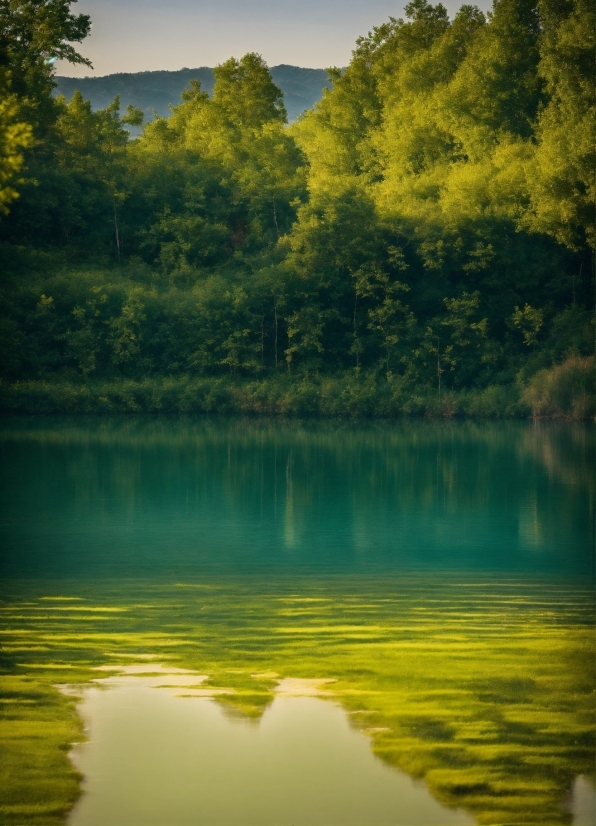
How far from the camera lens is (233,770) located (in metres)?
5.34

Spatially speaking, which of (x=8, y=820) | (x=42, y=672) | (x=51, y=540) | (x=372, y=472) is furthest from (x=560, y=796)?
(x=372, y=472)

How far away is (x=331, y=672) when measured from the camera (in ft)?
22.5

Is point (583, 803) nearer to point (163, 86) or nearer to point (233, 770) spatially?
point (233, 770)

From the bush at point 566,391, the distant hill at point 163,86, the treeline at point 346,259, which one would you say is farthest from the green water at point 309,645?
the distant hill at point 163,86

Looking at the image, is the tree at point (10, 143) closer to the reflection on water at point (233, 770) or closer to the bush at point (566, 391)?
the reflection on water at point (233, 770)

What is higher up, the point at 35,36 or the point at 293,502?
the point at 35,36

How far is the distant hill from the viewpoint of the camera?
58938 millimetres

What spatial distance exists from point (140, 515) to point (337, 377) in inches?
892

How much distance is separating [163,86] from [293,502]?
5183 centimetres

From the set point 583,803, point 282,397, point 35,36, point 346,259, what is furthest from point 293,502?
point 35,36

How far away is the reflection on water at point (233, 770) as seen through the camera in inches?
192

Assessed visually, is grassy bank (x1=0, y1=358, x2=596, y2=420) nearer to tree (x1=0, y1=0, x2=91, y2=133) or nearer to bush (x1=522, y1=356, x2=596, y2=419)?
bush (x1=522, y1=356, x2=596, y2=419)

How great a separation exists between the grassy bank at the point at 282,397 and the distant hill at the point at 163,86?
78.8ft

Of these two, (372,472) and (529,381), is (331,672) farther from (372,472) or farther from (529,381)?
(529,381)
